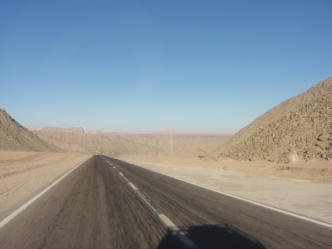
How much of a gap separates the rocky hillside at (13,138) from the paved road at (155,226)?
223ft

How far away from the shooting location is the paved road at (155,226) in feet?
14.0

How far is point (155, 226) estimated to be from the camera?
5.14 metres

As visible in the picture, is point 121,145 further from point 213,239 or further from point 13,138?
point 213,239

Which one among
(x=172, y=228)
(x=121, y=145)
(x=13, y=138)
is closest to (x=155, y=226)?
(x=172, y=228)

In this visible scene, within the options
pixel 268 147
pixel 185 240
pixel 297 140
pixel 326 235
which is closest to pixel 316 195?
pixel 326 235

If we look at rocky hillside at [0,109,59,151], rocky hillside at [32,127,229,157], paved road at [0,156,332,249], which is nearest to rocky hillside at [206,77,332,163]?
paved road at [0,156,332,249]

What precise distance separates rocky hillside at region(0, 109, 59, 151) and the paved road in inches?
2676

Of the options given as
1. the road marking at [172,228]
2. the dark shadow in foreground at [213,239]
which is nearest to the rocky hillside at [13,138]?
the road marking at [172,228]

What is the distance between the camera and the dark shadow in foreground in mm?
4055

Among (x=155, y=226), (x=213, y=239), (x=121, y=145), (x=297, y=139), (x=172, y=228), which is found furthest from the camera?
(x=121, y=145)

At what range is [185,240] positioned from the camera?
424cm

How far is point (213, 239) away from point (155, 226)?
1.37 m

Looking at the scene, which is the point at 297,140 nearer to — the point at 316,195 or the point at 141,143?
the point at 316,195

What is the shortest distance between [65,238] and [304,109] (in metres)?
33.9
